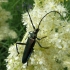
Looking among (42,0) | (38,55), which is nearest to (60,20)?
(42,0)

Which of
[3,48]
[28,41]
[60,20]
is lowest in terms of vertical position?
[3,48]

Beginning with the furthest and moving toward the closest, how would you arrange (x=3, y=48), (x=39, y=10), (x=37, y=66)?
1. (x=3, y=48)
2. (x=39, y=10)
3. (x=37, y=66)

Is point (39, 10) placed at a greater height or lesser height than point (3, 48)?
greater

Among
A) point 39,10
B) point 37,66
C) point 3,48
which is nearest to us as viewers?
point 37,66

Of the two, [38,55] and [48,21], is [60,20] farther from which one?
[38,55]

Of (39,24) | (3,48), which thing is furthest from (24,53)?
(3,48)

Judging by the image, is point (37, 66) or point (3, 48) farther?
point (3, 48)
